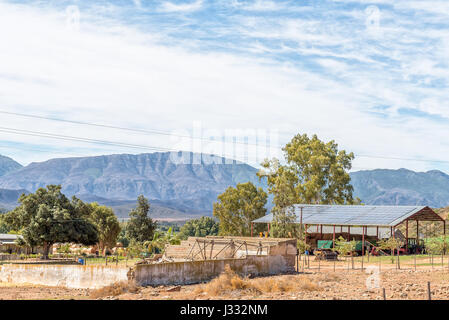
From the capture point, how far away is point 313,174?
286ft

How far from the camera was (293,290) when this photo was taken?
25328 mm

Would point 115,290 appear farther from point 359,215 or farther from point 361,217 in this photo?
point 359,215

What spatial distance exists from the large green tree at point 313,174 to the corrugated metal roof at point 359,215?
1560 centimetres

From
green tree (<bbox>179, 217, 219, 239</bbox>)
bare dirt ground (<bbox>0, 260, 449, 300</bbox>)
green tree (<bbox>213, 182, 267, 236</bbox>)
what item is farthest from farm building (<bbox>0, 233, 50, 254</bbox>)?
green tree (<bbox>179, 217, 219, 239</bbox>)

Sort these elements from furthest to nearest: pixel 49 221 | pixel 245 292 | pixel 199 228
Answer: pixel 199 228, pixel 49 221, pixel 245 292

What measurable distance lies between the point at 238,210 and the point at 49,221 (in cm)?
3270

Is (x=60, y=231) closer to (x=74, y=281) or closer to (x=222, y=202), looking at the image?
(x=222, y=202)

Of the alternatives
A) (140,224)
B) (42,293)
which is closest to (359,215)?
(140,224)

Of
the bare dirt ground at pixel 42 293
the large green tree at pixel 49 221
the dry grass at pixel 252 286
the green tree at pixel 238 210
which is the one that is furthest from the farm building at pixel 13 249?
the dry grass at pixel 252 286

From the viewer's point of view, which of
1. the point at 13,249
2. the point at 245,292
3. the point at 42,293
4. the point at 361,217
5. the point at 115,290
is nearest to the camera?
the point at 245,292

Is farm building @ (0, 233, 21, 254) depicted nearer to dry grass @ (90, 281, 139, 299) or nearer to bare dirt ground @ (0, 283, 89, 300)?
bare dirt ground @ (0, 283, 89, 300)

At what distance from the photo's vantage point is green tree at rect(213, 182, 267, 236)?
87.4 m
